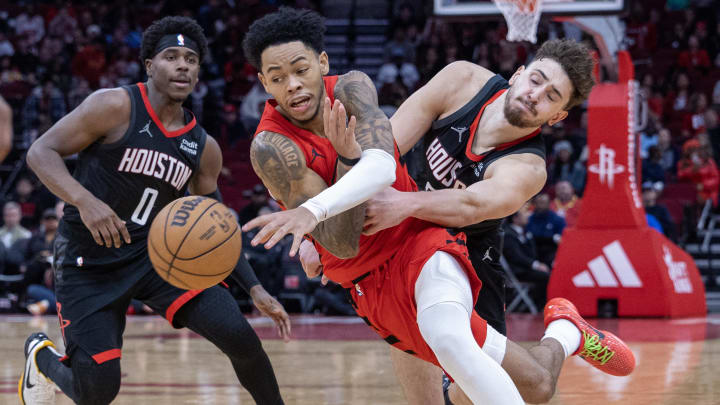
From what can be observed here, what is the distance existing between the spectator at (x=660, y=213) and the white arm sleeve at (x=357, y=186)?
10.1 metres

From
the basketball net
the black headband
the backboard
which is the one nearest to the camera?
the black headband

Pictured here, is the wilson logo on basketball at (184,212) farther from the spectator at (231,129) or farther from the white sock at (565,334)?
the spectator at (231,129)

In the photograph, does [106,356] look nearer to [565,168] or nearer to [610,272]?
[610,272]

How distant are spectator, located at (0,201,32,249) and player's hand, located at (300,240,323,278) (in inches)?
397

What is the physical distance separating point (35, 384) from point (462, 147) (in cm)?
260

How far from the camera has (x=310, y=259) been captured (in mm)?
4492

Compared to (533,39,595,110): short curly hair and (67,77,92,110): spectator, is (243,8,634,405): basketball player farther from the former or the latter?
(67,77,92,110): spectator

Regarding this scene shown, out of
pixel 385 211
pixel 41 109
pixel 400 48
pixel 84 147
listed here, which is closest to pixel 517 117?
pixel 385 211

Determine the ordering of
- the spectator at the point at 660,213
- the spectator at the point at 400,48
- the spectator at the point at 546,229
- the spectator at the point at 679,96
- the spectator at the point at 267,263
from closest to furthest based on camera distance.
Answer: the spectator at the point at 267,263, the spectator at the point at 546,229, the spectator at the point at 660,213, the spectator at the point at 679,96, the spectator at the point at 400,48

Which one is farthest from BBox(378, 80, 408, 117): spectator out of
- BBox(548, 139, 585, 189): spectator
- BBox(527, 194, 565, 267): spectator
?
BBox(527, 194, 565, 267): spectator

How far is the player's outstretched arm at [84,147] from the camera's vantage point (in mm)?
4613

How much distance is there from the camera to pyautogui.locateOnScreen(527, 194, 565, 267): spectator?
1280 centimetres

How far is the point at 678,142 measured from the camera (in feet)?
51.1

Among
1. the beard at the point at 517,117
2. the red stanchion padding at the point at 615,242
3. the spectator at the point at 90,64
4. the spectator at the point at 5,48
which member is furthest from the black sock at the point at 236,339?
the spectator at the point at 5,48
